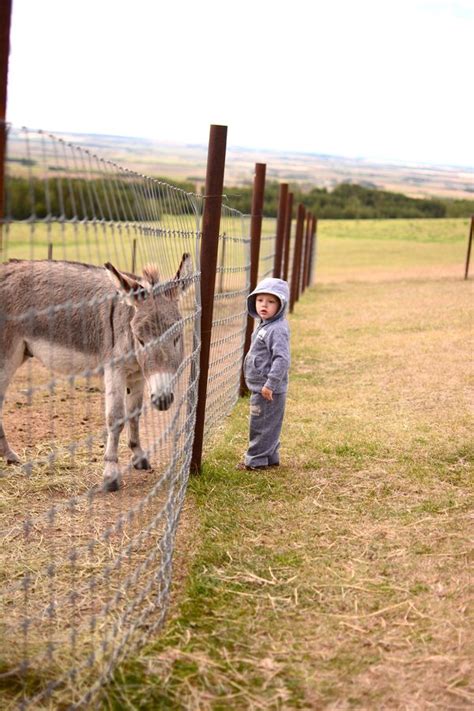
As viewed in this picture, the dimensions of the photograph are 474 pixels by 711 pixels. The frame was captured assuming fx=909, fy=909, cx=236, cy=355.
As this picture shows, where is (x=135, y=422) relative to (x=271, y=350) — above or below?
below

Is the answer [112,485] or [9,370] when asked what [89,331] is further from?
[112,485]

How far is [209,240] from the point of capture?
19.0 ft

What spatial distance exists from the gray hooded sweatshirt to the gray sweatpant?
4.1 inches

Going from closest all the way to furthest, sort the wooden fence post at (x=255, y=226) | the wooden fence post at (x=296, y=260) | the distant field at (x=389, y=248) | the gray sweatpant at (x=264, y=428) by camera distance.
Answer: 1. the gray sweatpant at (x=264, y=428)
2. the wooden fence post at (x=255, y=226)
3. the wooden fence post at (x=296, y=260)
4. the distant field at (x=389, y=248)

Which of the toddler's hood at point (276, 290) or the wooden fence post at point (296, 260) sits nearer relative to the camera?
the toddler's hood at point (276, 290)

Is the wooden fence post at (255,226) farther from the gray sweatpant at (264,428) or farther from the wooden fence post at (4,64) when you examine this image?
the wooden fence post at (4,64)

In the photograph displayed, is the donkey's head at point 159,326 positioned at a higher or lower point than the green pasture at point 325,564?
higher

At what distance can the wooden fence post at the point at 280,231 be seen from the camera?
11.8 m

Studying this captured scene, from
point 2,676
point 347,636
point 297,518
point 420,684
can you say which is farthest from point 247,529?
point 2,676

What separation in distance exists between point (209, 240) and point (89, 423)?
168cm

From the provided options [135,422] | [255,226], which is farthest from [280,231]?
[135,422]

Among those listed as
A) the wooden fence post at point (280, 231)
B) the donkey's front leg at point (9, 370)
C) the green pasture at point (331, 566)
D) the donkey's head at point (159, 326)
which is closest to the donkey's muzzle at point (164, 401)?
the donkey's head at point (159, 326)

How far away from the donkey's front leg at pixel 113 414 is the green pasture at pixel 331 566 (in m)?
0.56

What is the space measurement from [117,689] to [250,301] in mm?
3541
